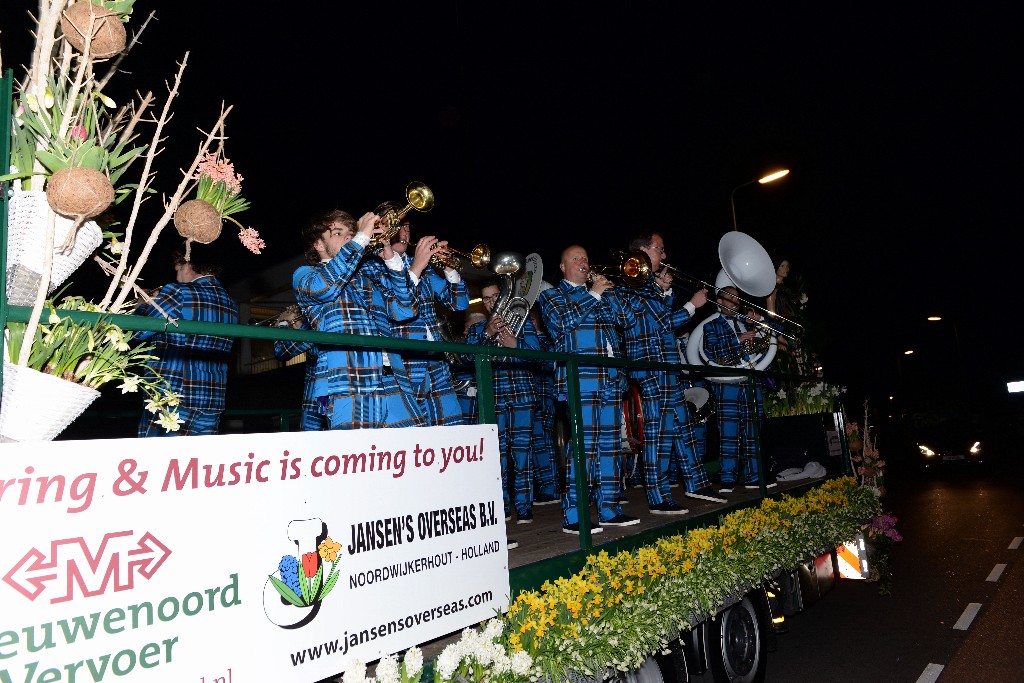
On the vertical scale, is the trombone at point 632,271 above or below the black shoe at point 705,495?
above

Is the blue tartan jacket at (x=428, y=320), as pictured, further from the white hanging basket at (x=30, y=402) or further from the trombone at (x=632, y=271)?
the white hanging basket at (x=30, y=402)

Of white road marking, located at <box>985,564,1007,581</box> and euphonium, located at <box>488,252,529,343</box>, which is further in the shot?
white road marking, located at <box>985,564,1007,581</box>

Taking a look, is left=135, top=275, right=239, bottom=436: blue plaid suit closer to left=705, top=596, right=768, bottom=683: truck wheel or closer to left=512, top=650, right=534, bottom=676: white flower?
left=512, top=650, right=534, bottom=676: white flower

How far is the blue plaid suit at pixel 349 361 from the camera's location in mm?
3729

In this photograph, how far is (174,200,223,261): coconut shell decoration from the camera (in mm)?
2307

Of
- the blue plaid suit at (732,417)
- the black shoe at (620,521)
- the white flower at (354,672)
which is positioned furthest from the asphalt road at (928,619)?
the white flower at (354,672)

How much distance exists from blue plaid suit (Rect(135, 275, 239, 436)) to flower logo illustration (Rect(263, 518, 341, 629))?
2.22 meters

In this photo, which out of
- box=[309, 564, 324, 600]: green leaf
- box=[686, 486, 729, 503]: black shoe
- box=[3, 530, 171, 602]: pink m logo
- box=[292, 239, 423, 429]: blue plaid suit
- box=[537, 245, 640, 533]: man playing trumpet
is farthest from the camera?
box=[686, 486, 729, 503]: black shoe

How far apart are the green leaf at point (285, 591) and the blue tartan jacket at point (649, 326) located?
4.07 metres

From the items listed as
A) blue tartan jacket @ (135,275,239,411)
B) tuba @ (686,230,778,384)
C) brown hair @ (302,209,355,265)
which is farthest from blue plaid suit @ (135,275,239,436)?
tuba @ (686,230,778,384)

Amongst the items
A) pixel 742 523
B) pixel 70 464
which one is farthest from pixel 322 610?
pixel 742 523

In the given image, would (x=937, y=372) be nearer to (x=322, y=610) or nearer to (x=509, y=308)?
(x=509, y=308)

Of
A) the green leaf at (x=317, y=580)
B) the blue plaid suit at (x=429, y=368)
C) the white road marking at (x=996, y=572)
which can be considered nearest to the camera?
the green leaf at (x=317, y=580)

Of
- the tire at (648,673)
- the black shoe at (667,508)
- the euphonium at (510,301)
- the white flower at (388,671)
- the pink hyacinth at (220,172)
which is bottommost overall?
the tire at (648,673)
